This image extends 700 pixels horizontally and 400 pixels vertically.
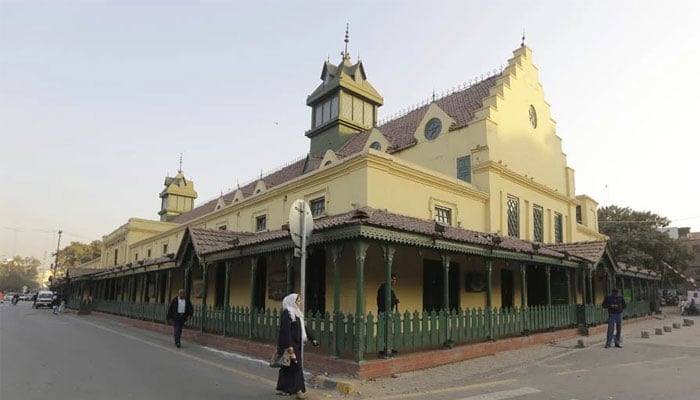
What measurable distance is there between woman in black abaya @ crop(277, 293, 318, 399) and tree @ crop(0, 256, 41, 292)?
411ft

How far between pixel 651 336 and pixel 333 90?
18733 mm

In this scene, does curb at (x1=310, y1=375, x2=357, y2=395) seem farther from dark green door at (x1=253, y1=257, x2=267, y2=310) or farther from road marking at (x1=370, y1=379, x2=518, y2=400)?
dark green door at (x1=253, y1=257, x2=267, y2=310)

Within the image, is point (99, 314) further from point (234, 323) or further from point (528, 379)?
point (528, 379)

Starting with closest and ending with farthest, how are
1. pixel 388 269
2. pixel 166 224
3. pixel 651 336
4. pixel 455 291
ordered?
pixel 388 269 → pixel 455 291 → pixel 651 336 → pixel 166 224

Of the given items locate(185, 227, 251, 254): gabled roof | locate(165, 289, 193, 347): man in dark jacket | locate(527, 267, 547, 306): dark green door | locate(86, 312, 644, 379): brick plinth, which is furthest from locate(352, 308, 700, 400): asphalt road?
locate(185, 227, 251, 254): gabled roof

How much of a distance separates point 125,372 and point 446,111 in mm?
17285

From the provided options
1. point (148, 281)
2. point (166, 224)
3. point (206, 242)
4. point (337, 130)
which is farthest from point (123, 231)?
point (206, 242)

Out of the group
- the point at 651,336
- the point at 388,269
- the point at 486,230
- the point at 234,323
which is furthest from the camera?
the point at 486,230

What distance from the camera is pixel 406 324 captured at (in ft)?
31.4

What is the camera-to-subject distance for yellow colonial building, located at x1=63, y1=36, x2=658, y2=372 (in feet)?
34.3

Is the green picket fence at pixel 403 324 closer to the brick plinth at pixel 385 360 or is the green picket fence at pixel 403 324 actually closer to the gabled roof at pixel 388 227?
the brick plinth at pixel 385 360

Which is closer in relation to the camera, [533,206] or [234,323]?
[234,323]

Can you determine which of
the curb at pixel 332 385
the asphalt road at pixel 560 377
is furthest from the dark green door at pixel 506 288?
the curb at pixel 332 385

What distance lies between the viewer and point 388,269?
9484mm
